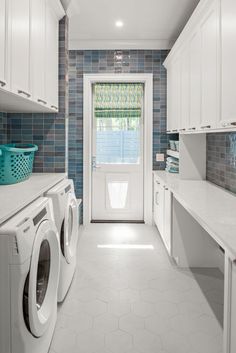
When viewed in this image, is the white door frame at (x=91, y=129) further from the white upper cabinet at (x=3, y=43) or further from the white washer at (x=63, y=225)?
the white upper cabinet at (x=3, y=43)

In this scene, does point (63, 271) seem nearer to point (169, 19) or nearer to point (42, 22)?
point (42, 22)

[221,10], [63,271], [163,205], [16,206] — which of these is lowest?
[63,271]

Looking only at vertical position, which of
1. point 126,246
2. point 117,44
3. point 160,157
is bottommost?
point 126,246

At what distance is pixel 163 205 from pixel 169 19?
2065 millimetres

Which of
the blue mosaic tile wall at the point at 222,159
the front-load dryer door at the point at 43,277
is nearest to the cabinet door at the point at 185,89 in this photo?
the blue mosaic tile wall at the point at 222,159

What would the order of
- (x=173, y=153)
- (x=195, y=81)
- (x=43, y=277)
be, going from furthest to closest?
(x=173, y=153), (x=195, y=81), (x=43, y=277)

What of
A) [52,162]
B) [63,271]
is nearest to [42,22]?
[52,162]

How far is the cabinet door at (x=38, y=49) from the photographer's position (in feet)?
8.21

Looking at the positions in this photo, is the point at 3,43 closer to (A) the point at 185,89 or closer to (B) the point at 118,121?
(A) the point at 185,89

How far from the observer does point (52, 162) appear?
3.50 metres

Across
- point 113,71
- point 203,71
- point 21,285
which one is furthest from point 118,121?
point 21,285

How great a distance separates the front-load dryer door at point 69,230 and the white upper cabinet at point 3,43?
1.10 metres

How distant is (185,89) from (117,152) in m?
1.75

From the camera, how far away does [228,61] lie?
2119 mm
